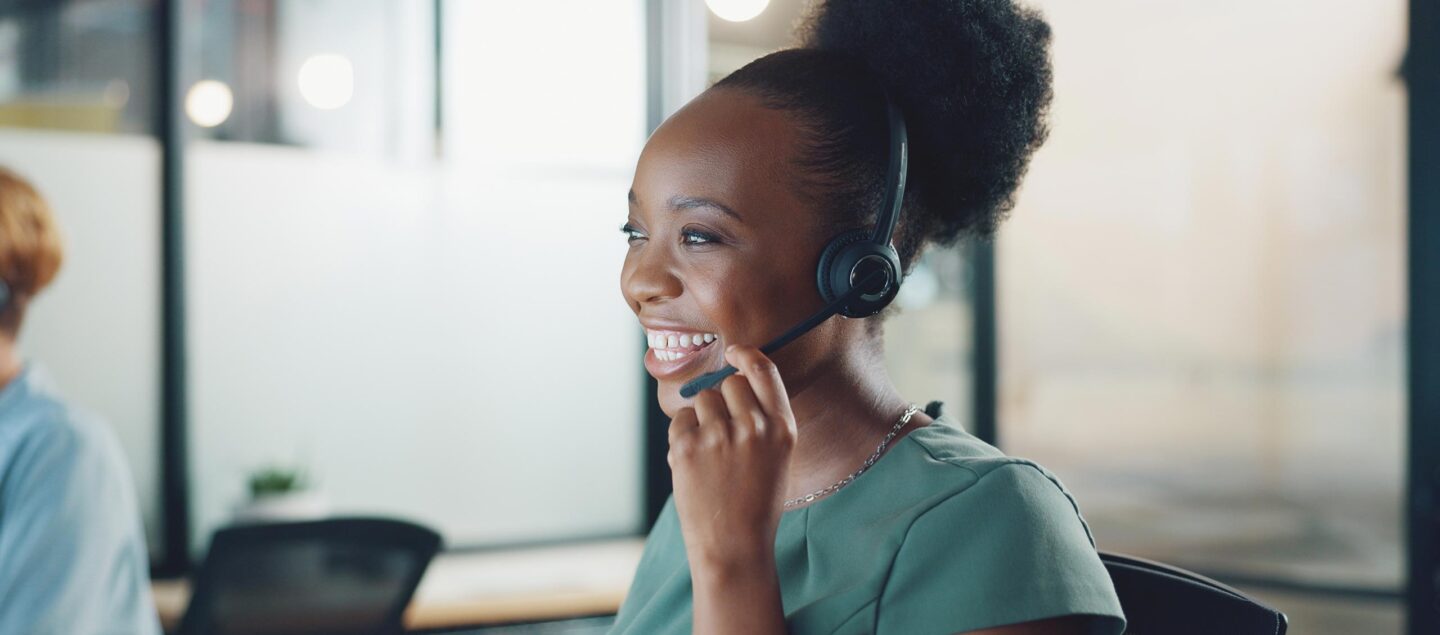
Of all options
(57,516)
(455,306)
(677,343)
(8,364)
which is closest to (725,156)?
(677,343)

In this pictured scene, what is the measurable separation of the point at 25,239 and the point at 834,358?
140 cm

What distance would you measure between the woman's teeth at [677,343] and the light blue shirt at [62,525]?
1.06m

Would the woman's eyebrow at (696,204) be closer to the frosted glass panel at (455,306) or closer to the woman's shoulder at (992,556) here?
the woman's shoulder at (992,556)

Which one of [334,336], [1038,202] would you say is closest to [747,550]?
[1038,202]

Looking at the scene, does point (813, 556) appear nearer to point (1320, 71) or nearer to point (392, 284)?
point (1320, 71)

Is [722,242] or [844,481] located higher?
[722,242]

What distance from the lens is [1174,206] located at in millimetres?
2725

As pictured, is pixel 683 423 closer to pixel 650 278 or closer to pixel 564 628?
pixel 650 278

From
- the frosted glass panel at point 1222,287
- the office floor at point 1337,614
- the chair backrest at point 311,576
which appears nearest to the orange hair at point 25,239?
the chair backrest at point 311,576

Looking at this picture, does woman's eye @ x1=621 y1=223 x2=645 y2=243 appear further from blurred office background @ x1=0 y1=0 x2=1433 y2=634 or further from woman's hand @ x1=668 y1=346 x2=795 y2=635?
blurred office background @ x1=0 y1=0 x2=1433 y2=634

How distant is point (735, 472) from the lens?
0.70 m

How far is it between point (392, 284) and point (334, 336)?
232 millimetres

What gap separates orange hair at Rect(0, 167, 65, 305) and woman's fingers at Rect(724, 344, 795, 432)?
55.0 inches

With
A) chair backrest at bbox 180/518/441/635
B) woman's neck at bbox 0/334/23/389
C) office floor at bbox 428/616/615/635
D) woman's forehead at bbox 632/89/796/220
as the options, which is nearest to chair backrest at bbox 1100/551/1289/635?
woman's forehead at bbox 632/89/796/220
